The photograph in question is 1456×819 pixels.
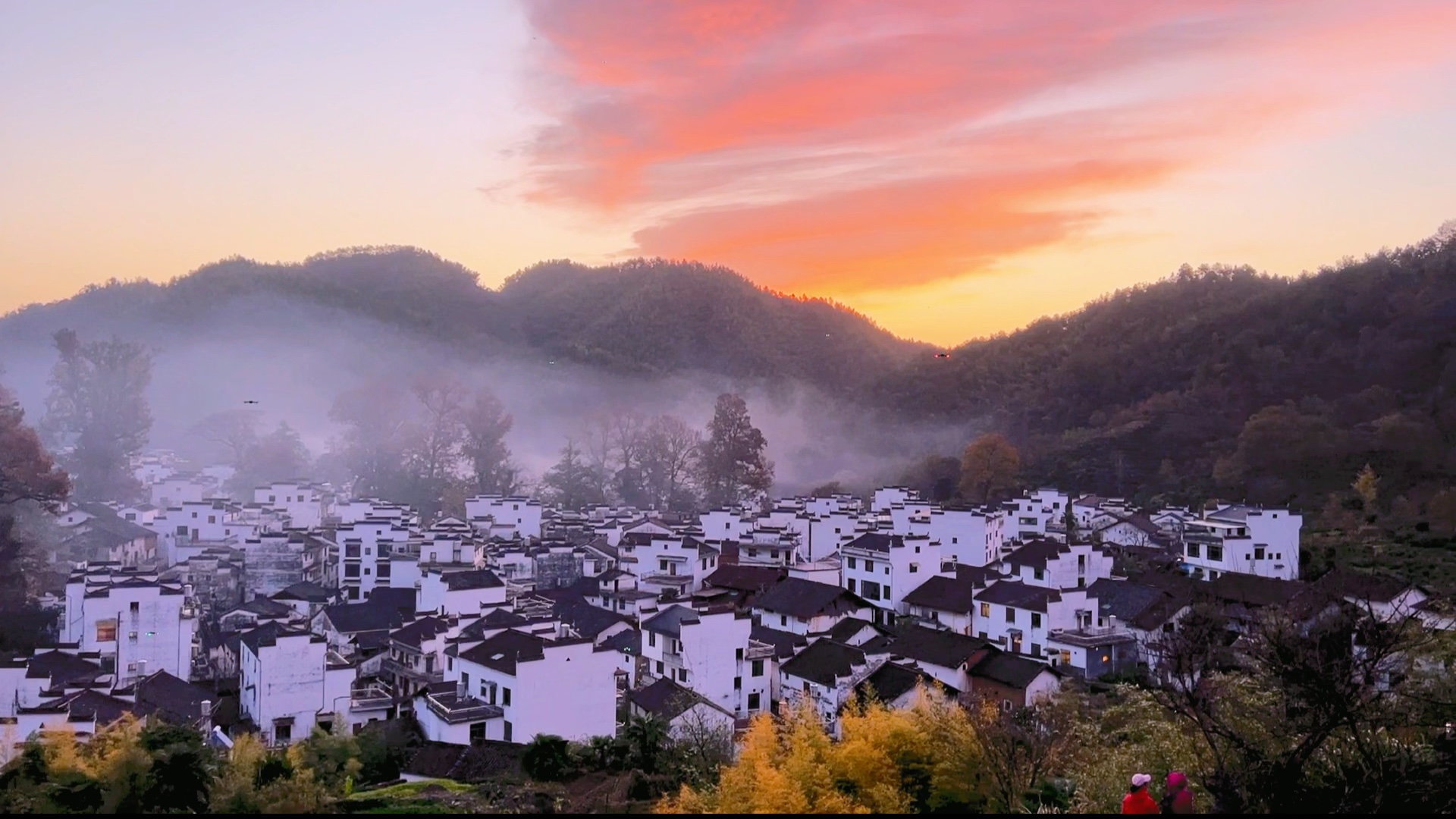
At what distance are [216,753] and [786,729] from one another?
6463 millimetres

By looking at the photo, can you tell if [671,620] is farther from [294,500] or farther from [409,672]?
[294,500]

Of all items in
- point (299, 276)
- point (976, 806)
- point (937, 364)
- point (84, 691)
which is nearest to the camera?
point (976, 806)

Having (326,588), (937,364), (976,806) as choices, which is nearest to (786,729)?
(976,806)

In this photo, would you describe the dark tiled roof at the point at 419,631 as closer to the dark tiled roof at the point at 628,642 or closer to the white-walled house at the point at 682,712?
the dark tiled roof at the point at 628,642

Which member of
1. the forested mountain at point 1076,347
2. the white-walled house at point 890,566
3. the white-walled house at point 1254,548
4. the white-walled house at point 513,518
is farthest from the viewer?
the forested mountain at point 1076,347

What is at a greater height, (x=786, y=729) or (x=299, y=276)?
(x=299, y=276)

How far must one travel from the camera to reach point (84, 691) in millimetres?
13766

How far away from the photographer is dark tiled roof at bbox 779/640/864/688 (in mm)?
16141

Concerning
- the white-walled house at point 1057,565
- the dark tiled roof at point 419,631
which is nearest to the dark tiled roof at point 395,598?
the dark tiled roof at point 419,631

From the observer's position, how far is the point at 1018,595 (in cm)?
1984

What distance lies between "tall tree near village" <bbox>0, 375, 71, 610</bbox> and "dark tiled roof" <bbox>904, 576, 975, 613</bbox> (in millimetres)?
18692

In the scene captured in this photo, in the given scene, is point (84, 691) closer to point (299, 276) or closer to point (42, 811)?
point (42, 811)

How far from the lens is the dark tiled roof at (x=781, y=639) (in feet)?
60.3

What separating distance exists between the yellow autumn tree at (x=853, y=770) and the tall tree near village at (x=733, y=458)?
1082 inches
